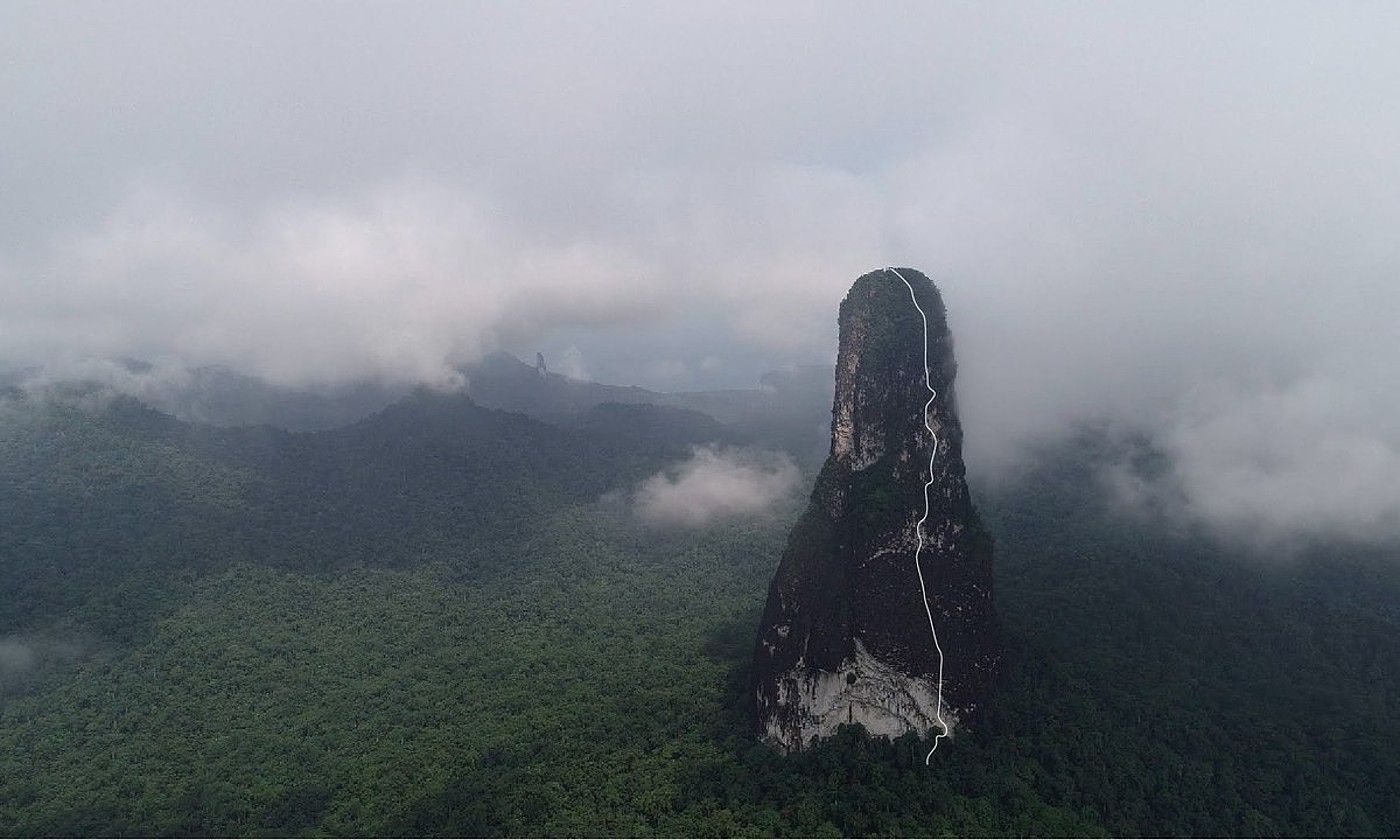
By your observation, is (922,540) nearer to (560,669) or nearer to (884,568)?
(884,568)

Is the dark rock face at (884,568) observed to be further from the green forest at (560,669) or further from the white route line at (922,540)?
the green forest at (560,669)

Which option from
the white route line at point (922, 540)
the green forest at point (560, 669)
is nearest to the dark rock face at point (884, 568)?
the white route line at point (922, 540)

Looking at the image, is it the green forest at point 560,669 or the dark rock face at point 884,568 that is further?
the dark rock face at point 884,568

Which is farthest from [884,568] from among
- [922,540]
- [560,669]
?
[560,669]

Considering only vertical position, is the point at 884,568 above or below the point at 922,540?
below

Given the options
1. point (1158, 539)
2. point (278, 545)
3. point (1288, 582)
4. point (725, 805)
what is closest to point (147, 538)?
point (278, 545)

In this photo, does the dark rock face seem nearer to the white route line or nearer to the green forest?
the white route line

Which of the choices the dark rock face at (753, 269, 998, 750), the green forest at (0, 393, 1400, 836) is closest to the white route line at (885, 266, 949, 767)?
the dark rock face at (753, 269, 998, 750)

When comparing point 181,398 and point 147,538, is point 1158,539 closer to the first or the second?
point 147,538
